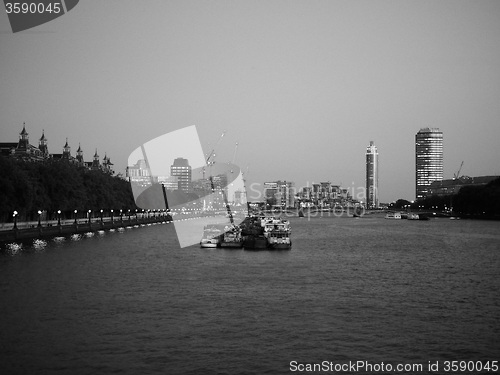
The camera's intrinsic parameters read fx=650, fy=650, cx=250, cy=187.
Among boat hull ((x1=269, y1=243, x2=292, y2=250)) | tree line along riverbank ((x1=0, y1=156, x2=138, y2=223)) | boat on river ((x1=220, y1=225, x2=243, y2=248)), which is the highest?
tree line along riverbank ((x1=0, y1=156, x2=138, y2=223))

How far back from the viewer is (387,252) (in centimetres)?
7006

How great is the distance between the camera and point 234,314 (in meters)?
31.3

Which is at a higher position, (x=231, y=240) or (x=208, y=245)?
(x=231, y=240)

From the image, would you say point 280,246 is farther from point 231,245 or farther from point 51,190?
point 51,190

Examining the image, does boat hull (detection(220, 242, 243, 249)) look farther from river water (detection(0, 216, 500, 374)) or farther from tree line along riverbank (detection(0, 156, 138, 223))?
tree line along riverbank (detection(0, 156, 138, 223))

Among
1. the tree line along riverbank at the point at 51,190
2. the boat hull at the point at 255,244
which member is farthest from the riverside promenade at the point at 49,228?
the boat hull at the point at 255,244

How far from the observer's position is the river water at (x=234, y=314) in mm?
23969

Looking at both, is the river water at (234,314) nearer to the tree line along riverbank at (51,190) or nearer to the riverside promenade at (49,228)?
the riverside promenade at (49,228)

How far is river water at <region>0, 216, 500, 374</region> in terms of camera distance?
23969 mm

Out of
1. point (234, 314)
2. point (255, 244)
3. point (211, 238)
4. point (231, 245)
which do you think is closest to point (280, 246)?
point (255, 244)

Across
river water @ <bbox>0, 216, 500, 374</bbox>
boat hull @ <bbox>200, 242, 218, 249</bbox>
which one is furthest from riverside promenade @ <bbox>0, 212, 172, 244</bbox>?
boat hull @ <bbox>200, 242, 218, 249</bbox>

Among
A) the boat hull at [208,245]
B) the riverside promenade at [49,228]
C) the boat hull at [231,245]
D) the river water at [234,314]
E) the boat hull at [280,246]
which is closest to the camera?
the river water at [234,314]

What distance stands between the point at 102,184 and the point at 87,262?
222 ft

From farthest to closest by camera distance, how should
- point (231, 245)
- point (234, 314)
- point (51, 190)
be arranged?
1. point (51, 190)
2. point (231, 245)
3. point (234, 314)
